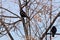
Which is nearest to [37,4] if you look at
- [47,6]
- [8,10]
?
[47,6]

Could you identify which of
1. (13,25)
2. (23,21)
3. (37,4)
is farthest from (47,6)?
(13,25)

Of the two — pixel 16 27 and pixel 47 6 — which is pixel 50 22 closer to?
pixel 47 6

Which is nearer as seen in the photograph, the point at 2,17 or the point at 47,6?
the point at 47,6

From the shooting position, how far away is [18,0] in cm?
811

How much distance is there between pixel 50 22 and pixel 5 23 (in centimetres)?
153

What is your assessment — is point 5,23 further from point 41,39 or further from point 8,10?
point 41,39

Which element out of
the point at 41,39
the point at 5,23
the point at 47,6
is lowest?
the point at 41,39

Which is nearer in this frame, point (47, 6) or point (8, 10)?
point (47, 6)

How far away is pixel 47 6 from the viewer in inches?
304

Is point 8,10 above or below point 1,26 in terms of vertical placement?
above

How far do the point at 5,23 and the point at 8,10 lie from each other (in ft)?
1.58

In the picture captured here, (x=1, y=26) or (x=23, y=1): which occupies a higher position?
(x=23, y=1)

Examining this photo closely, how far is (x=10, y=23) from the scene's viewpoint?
27.4 feet

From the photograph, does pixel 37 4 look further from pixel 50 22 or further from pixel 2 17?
pixel 2 17
